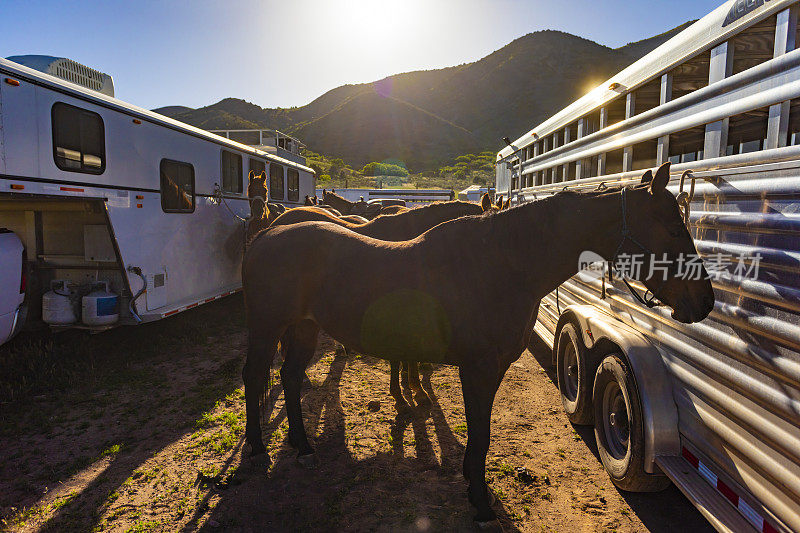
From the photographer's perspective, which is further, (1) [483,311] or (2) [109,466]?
(2) [109,466]

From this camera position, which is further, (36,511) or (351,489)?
(351,489)

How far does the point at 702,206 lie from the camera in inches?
109

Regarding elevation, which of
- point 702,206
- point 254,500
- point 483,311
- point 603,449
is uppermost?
point 702,206

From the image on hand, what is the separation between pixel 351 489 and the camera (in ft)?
12.1

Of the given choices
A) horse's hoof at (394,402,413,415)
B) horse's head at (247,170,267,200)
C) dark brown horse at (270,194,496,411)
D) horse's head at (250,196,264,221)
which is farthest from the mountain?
horse's hoof at (394,402,413,415)

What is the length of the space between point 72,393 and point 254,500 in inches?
141

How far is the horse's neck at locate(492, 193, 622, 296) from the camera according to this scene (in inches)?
114

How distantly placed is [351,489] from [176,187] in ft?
20.3

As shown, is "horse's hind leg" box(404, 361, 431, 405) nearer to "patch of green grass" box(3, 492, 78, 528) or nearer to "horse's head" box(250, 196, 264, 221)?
"patch of green grass" box(3, 492, 78, 528)

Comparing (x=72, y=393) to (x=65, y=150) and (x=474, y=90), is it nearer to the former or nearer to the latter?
(x=65, y=150)

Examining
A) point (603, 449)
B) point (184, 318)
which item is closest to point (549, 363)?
point (603, 449)

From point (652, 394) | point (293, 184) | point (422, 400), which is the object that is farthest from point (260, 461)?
point (293, 184)

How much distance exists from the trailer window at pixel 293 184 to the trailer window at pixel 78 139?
7.50 m

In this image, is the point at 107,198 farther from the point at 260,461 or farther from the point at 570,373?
the point at 570,373
